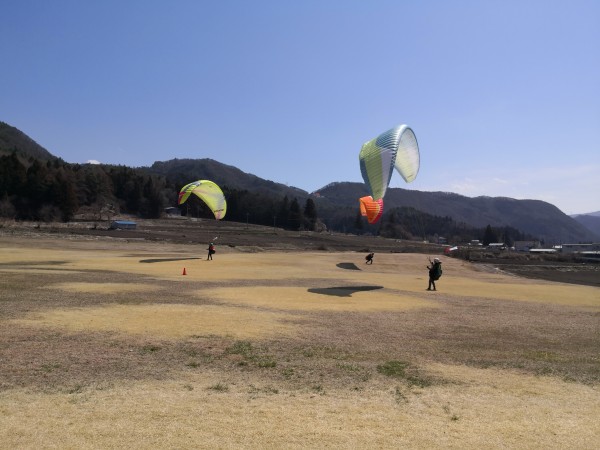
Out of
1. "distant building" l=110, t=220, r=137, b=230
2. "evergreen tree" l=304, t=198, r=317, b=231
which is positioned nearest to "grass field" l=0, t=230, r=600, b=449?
"distant building" l=110, t=220, r=137, b=230

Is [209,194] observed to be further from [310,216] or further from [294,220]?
[310,216]

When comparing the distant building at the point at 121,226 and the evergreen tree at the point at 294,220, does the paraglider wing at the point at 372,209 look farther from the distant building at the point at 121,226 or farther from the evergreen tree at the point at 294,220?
the evergreen tree at the point at 294,220

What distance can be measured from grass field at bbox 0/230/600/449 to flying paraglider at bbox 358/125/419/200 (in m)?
9.84

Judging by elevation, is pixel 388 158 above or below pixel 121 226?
above

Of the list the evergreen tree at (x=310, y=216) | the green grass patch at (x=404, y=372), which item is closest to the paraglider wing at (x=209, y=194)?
the green grass patch at (x=404, y=372)

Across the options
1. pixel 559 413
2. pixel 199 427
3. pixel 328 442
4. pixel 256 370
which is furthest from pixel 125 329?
pixel 559 413

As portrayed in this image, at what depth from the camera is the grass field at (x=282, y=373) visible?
6.64 m

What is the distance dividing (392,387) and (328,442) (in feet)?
9.57

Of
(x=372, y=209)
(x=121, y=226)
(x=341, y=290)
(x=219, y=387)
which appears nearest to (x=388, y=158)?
(x=341, y=290)

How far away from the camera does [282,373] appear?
9555mm

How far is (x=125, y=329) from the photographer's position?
12.8 meters

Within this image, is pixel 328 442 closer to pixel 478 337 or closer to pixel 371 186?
A: pixel 478 337

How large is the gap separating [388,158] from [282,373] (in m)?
19.7

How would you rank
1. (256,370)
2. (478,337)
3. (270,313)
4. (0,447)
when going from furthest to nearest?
(270,313) → (478,337) → (256,370) → (0,447)
